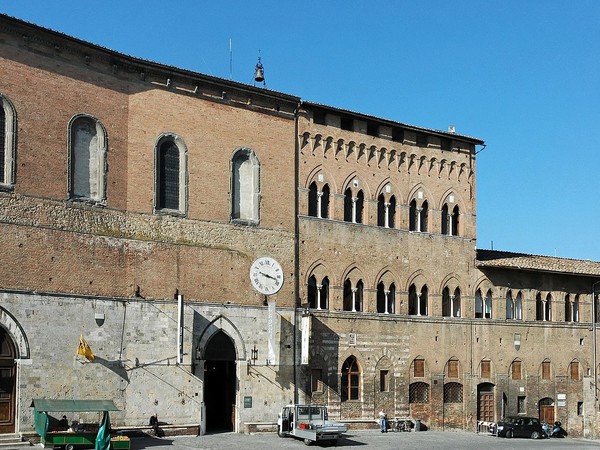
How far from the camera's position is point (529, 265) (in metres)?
44.2

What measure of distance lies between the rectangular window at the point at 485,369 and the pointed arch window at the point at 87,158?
65.4 feet

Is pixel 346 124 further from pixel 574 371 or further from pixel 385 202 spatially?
pixel 574 371

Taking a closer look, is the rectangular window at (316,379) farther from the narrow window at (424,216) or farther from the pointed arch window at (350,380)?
the narrow window at (424,216)

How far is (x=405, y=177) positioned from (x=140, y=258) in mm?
13867

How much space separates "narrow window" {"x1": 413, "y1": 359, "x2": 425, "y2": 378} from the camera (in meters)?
40.2

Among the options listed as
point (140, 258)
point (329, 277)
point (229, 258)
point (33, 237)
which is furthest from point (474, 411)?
point (33, 237)

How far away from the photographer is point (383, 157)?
40.6 meters

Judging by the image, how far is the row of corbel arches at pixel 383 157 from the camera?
38344 millimetres

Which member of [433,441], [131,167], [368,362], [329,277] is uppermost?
[131,167]

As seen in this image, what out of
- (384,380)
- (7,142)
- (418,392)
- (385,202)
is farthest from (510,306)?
→ (7,142)

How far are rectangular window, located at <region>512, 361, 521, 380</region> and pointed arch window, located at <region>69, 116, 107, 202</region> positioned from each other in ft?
71.8

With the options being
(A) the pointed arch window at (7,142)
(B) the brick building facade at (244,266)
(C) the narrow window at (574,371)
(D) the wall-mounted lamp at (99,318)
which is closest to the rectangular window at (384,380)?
(B) the brick building facade at (244,266)

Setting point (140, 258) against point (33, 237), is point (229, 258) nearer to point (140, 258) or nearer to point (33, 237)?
point (140, 258)

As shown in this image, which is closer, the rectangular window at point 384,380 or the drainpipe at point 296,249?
the drainpipe at point 296,249
